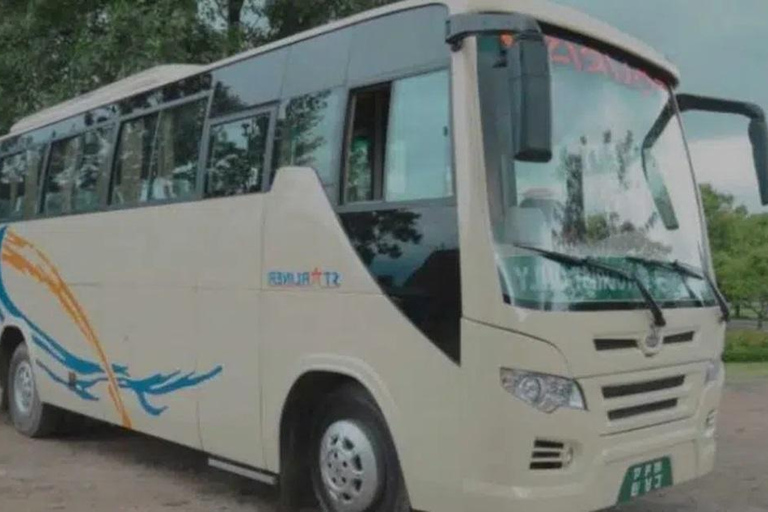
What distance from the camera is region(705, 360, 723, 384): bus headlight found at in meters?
5.79

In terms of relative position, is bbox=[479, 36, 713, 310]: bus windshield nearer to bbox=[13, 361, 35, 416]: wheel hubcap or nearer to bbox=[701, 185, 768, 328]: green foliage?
bbox=[13, 361, 35, 416]: wheel hubcap

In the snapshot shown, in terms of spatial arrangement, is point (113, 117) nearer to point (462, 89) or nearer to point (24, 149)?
point (24, 149)

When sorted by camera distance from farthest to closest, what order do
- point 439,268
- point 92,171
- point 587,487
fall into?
point 92,171, point 439,268, point 587,487

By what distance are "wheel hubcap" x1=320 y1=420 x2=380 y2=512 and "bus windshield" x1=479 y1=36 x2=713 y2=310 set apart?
140 centimetres

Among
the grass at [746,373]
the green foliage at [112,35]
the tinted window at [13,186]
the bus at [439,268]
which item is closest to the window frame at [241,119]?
the bus at [439,268]

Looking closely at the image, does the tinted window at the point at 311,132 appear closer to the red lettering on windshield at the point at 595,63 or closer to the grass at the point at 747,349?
the red lettering on windshield at the point at 595,63

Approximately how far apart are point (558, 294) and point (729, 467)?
414 cm

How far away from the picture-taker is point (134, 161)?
7980mm

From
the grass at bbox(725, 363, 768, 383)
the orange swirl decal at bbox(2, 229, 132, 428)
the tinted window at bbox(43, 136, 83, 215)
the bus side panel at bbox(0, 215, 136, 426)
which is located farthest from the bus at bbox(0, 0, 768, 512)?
the grass at bbox(725, 363, 768, 383)

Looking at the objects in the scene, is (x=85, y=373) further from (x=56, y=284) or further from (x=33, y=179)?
(x=33, y=179)

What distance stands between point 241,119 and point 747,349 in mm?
31281

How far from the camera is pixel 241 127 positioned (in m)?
6.67

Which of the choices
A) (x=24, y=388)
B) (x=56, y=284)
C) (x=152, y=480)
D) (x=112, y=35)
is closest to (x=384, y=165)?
(x=152, y=480)

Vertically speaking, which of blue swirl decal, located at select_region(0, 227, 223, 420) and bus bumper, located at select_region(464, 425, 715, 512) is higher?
blue swirl decal, located at select_region(0, 227, 223, 420)
